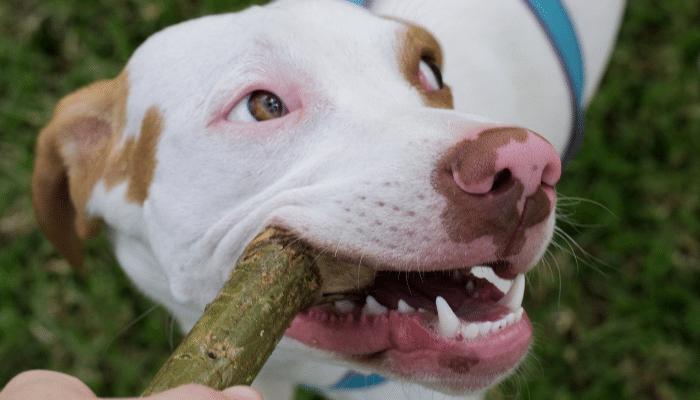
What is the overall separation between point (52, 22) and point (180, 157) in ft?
10.5

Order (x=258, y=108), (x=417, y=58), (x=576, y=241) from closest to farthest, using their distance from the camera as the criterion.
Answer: (x=258, y=108), (x=417, y=58), (x=576, y=241)

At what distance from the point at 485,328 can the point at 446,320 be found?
0.14 m

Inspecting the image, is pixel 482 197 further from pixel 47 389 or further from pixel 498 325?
pixel 47 389

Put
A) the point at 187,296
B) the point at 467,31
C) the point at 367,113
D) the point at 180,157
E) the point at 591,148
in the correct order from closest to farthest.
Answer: the point at 367,113 → the point at 180,157 → the point at 187,296 → the point at 467,31 → the point at 591,148

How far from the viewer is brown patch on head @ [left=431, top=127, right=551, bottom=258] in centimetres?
135

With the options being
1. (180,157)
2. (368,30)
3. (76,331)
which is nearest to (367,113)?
(368,30)

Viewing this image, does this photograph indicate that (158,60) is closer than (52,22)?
Yes

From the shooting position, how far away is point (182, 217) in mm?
1786

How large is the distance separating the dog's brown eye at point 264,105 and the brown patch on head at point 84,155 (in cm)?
41

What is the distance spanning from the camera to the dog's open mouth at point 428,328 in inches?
60.2

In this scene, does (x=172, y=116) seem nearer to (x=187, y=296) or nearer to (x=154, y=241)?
(x=154, y=241)

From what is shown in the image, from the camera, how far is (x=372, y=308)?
1.64 meters

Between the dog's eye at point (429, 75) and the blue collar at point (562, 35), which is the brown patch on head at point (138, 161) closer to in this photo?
the dog's eye at point (429, 75)

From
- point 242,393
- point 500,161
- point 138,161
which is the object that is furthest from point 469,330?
point 138,161
